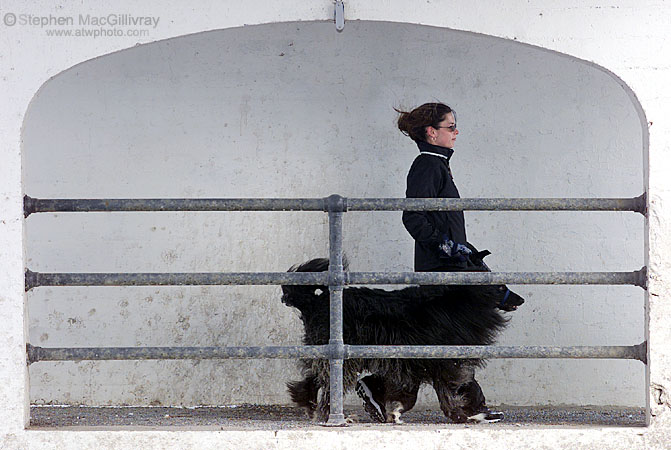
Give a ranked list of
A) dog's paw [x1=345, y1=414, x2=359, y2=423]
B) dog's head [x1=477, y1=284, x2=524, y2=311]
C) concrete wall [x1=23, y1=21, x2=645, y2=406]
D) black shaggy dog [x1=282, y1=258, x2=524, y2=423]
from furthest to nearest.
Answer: concrete wall [x1=23, y1=21, x2=645, y2=406], dog's head [x1=477, y1=284, x2=524, y2=311], black shaggy dog [x1=282, y1=258, x2=524, y2=423], dog's paw [x1=345, y1=414, x2=359, y2=423]

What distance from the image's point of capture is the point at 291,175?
243 inches

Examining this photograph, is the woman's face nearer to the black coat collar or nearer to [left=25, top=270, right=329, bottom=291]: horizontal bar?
the black coat collar

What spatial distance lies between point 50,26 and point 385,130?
99.7 inches

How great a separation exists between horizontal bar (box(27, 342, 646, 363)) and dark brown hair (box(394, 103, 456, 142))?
54.0 inches

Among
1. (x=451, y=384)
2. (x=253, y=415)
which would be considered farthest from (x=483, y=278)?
(x=253, y=415)

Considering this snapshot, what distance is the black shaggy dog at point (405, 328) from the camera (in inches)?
189

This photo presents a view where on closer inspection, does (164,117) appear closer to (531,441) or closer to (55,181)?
→ (55,181)

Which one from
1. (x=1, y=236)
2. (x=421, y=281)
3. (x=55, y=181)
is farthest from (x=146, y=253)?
(x=421, y=281)

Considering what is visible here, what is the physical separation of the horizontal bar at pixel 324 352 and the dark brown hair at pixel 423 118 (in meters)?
1.37

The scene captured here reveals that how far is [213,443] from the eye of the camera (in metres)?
4.18

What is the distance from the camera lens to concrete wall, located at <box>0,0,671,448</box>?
164 inches

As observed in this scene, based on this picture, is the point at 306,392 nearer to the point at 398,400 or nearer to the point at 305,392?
the point at 305,392

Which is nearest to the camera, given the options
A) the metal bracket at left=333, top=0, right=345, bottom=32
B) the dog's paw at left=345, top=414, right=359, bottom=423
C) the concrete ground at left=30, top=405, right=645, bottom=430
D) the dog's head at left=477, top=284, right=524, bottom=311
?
the metal bracket at left=333, top=0, right=345, bottom=32

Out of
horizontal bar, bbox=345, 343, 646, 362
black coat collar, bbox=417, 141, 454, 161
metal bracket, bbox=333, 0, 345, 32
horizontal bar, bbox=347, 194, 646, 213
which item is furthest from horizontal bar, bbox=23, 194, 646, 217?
black coat collar, bbox=417, 141, 454, 161
